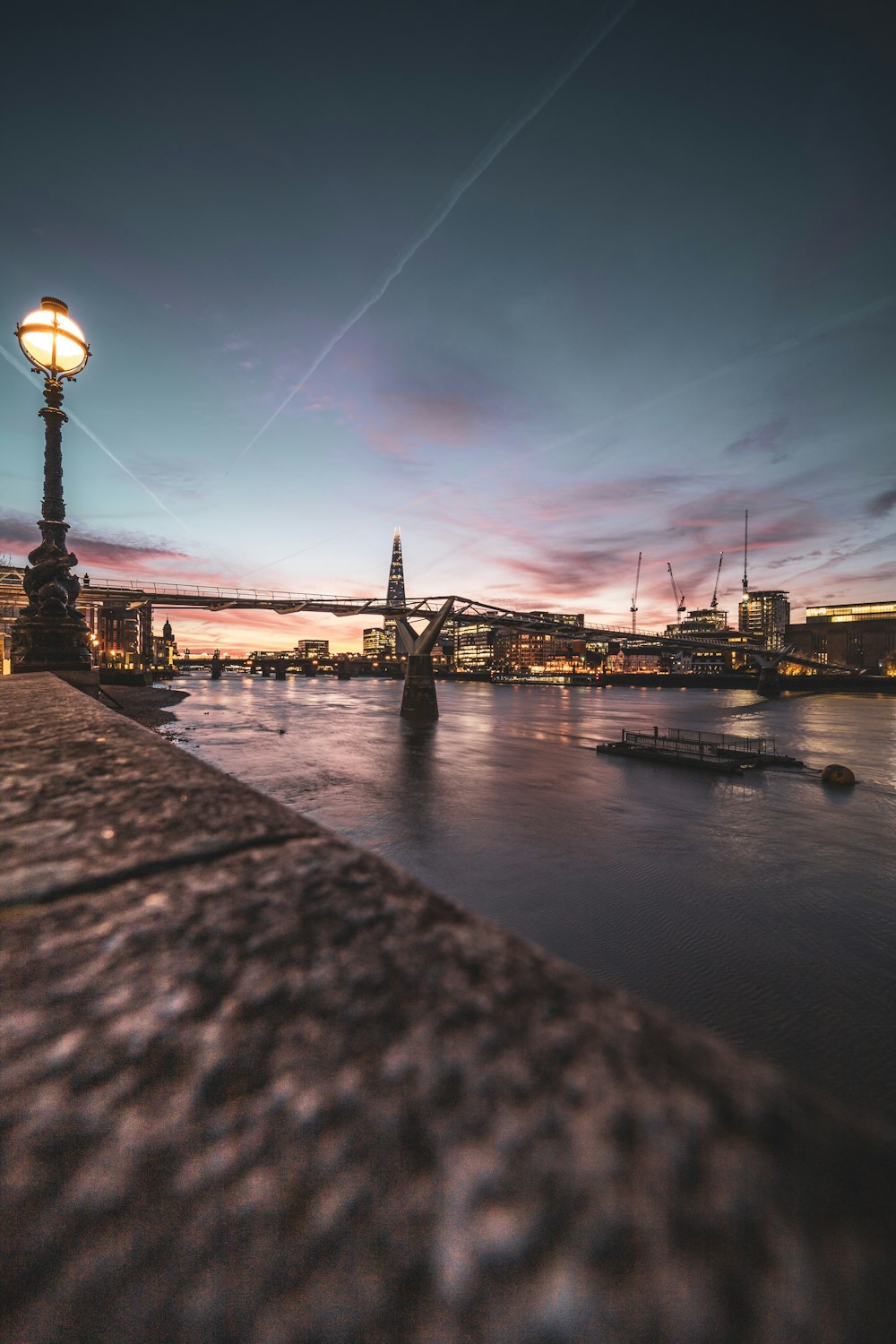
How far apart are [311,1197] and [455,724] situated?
51959 millimetres

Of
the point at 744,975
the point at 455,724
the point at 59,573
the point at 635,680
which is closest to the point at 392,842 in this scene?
the point at 744,975

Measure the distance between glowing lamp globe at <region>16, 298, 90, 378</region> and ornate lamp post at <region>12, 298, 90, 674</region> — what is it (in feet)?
0.04

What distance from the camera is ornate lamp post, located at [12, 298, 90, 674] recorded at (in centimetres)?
895

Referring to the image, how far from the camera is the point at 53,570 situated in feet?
31.3

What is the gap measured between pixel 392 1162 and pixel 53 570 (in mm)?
11623

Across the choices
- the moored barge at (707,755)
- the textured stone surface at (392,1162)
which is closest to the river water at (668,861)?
the textured stone surface at (392,1162)

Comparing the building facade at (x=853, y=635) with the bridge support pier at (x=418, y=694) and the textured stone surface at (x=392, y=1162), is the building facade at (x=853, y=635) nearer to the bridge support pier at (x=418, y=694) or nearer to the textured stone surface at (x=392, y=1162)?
the bridge support pier at (x=418, y=694)

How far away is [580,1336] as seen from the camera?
0.39m

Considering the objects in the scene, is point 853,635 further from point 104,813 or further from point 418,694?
point 104,813

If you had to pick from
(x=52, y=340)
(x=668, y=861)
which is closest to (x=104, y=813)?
(x=52, y=340)

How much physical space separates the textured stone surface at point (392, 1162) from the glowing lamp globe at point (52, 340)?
11222mm

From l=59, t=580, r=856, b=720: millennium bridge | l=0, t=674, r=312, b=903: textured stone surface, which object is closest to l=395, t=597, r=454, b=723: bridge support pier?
l=59, t=580, r=856, b=720: millennium bridge

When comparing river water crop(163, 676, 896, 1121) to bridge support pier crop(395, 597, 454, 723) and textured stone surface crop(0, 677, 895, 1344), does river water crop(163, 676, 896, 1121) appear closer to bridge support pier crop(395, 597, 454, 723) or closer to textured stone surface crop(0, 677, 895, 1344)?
textured stone surface crop(0, 677, 895, 1344)

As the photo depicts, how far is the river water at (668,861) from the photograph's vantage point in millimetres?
9000
